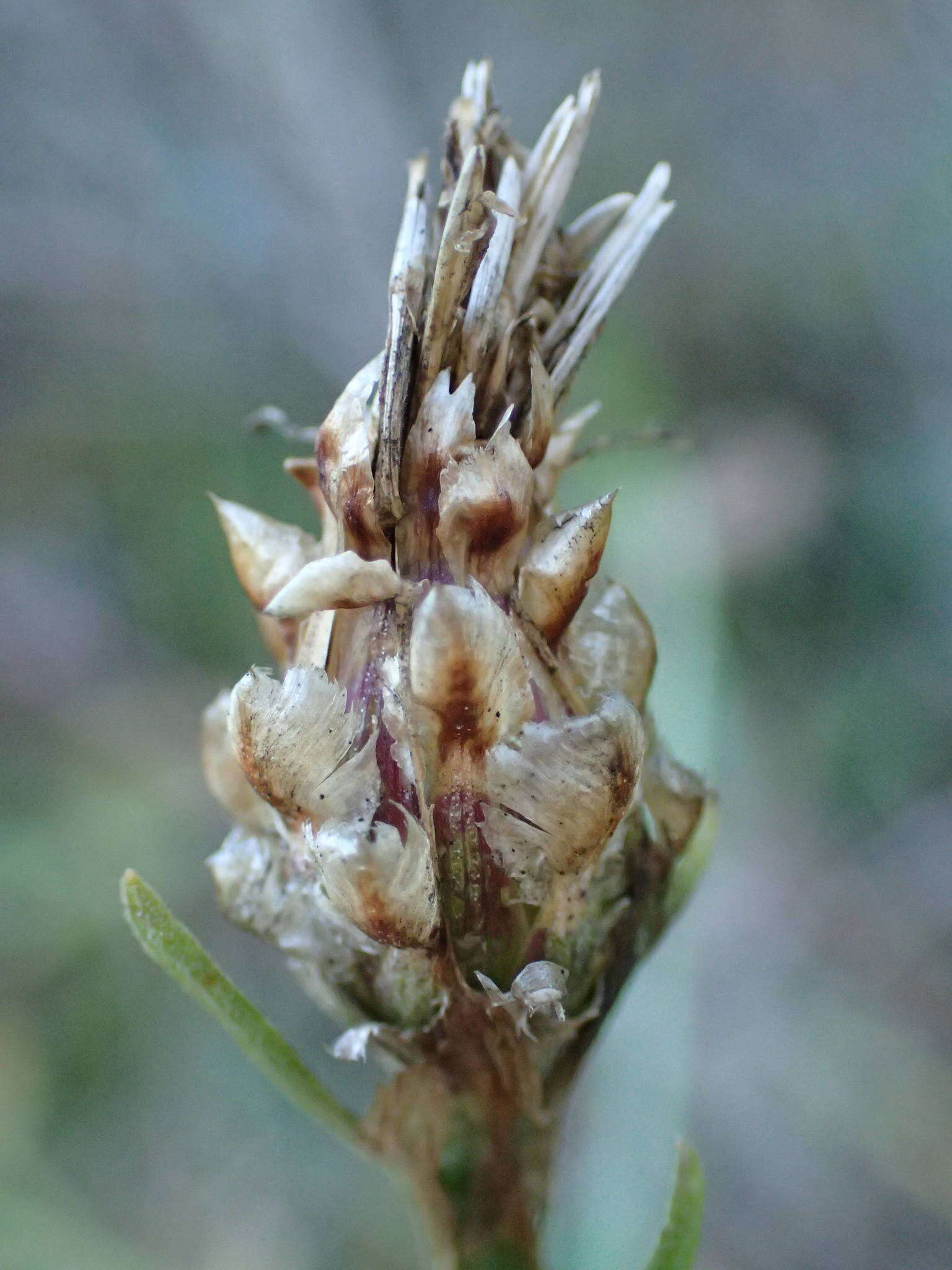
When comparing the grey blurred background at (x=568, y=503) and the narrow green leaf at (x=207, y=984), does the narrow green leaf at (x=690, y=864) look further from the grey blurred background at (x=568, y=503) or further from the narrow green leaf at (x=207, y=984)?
the grey blurred background at (x=568, y=503)

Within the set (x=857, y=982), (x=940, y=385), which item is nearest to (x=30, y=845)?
(x=857, y=982)

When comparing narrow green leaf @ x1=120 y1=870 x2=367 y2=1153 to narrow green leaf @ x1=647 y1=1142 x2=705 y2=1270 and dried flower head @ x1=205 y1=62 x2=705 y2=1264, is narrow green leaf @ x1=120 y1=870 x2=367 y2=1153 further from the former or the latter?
narrow green leaf @ x1=647 y1=1142 x2=705 y2=1270

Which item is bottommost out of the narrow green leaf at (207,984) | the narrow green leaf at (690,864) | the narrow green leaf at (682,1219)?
the narrow green leaf at (682,1219)

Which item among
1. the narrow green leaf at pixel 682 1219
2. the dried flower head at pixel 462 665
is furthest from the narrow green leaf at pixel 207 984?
the narrow green leaf at pixel 682 1219

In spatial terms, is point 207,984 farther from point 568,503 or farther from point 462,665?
point 568,503

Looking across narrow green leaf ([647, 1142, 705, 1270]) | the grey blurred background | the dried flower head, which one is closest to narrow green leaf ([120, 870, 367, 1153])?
the dried flower head

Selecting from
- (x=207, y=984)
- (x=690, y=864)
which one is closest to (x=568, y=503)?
(x=690, y=864)
